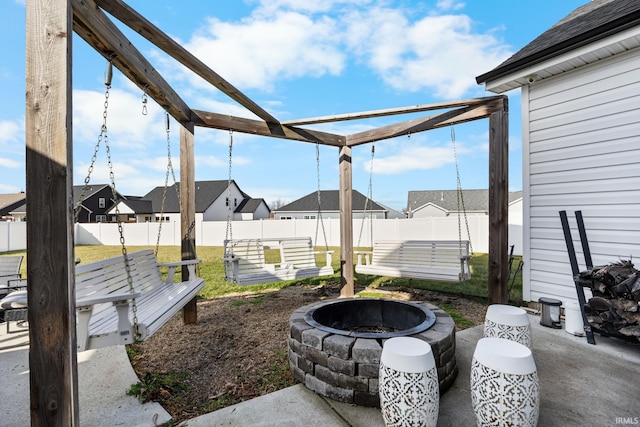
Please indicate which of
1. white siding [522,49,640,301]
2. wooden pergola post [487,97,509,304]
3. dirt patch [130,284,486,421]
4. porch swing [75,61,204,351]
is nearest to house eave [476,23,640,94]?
white siding [522,49,640,301]

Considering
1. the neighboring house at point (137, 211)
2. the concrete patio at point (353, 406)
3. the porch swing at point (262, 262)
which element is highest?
the neighboring house at point (137, 211)

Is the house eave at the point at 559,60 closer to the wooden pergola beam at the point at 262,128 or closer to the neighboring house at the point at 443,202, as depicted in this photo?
the wooden pergola beam at the point at 262,128

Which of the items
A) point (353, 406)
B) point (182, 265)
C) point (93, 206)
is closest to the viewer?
point (353, 406)

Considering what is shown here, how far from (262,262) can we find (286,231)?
10466 millimetres

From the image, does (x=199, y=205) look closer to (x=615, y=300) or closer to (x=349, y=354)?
(x=349, y=354)

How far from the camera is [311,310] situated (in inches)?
110

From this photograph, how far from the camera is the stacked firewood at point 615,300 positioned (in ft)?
8.67

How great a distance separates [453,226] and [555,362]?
10.3m

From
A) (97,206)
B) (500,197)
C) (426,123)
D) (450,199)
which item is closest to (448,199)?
(450,199)

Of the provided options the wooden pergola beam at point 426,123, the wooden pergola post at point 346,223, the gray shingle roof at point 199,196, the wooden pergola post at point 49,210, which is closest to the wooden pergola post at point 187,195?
the wooden pergola post at point 49,210

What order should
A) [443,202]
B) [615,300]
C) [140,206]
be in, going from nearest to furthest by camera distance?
[615,300], [140,206], [443,202]

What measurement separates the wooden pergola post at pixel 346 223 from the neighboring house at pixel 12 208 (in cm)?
2920

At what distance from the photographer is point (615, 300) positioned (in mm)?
2770

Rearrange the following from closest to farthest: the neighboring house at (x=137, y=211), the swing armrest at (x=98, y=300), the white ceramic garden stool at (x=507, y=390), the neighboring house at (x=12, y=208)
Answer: the white ceramic garden stool at (x=507, y=390) < the swing armrest at (x=98, y=300) < the neighboring house at (x=12, y=208) < the neighboring house at (x=137, y=211)
